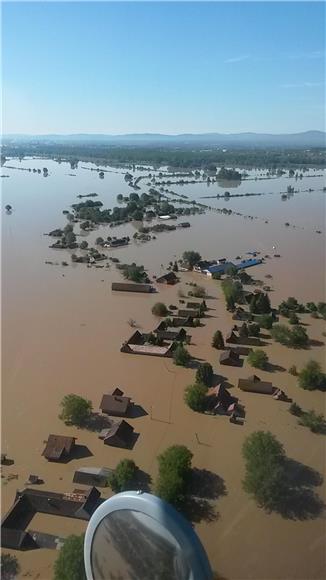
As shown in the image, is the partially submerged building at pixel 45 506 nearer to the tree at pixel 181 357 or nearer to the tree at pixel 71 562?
the tree at pixel 71 562

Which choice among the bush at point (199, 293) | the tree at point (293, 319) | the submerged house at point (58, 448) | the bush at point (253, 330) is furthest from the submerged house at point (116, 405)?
the bush at point (199, 293)

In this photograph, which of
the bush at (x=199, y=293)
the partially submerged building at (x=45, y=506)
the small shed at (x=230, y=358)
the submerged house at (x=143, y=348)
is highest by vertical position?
the bush at (x=199, y=293)

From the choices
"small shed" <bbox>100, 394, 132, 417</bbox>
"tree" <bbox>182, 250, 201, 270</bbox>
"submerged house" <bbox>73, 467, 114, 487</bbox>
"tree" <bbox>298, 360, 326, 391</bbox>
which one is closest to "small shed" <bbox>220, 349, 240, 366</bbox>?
"tree" <bbox>298, 360, 326, 391</bbox>

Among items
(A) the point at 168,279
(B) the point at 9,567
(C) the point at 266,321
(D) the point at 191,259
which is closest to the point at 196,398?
(B) the point at 9,567

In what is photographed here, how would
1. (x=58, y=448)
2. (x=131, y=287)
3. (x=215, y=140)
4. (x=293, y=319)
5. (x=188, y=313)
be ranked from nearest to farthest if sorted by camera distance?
(x=58, y=448) < (x=293, y=319) < (x=188, y=313) < (x=131, y=287) < (x=215, y=140)

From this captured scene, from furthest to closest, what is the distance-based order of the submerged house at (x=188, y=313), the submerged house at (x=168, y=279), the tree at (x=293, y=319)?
the submerged house at (x=168, y=279)
the submerged house at (x=188, y=313)
the tree at (x=293, y=319)

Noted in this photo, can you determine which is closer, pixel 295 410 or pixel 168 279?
pixel 295 410

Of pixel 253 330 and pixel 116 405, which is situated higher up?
pixel 253 330

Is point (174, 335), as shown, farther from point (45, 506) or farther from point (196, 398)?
point (45, 506)
